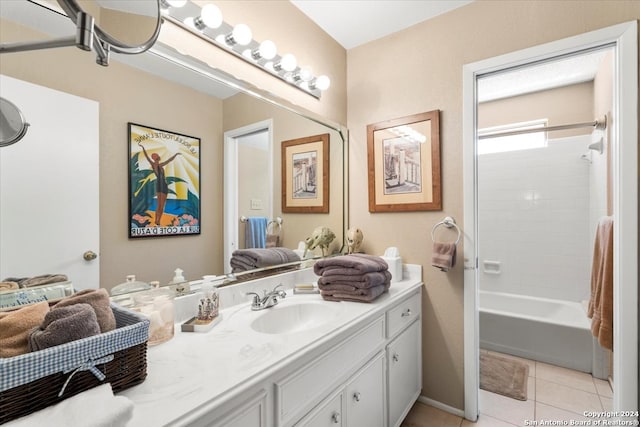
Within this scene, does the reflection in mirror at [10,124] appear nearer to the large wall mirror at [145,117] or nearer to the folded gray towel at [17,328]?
the large wall mirror at [145,117]

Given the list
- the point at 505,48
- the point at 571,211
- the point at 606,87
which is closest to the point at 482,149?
the point at 571,211

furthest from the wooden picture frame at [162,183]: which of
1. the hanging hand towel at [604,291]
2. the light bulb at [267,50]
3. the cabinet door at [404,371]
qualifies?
the hanging hand towel at [604,291]

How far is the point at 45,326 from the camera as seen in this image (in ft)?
2.04

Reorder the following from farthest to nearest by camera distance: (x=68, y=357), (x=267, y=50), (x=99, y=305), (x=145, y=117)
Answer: (x=267, y=50) → (x=145, y=117) → (x=99, y=305) → (x=68, y=357)

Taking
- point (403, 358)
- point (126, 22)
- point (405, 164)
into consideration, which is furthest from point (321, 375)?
point (405, 164)

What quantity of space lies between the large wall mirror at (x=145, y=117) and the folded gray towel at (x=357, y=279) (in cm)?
46

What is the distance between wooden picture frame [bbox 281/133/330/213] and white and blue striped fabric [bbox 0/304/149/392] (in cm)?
110

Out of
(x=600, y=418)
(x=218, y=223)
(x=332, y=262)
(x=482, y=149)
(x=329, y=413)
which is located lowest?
(x=600, y=418)

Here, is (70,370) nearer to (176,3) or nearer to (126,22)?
(126,22)

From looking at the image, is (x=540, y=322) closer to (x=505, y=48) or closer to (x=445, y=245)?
(x=445, y=245)

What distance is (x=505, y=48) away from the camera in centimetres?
162

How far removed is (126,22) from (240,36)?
63cm

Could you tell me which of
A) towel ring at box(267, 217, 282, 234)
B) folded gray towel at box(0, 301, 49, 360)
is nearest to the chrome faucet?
towel ring at box(267, 217, 282, 234)

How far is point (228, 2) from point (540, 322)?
2921 mm
